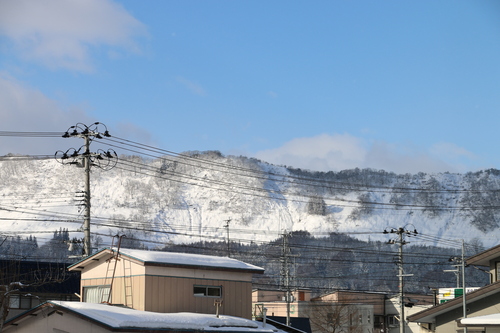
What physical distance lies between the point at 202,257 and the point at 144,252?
3070 millimetres

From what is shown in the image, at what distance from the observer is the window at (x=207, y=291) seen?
34.4 m

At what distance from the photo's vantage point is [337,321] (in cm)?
9500

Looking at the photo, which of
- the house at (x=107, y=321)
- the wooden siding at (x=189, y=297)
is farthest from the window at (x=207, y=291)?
the house at (x=107, y=321)

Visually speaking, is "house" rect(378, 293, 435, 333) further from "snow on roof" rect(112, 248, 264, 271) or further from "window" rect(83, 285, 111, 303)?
"window" rect(83, 285, 111, 303)

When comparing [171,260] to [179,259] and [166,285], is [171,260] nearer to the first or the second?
[179,259]

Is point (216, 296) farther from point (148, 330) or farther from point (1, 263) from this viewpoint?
point (1, 263)

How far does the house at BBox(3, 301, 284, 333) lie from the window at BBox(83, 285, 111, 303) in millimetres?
3211

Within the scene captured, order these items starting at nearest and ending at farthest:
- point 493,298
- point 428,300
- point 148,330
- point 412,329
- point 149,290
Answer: point 148,330 → point 149,290 → point 493,298 → point 412,329 → point 428,300

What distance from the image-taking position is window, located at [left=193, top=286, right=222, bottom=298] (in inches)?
1355

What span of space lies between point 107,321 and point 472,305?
23.3m

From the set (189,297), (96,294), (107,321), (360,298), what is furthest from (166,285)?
(360,298)

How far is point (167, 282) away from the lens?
3341 cm

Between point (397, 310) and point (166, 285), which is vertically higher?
point (166, 285)

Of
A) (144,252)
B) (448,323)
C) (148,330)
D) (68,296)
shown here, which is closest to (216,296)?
(144,252)
